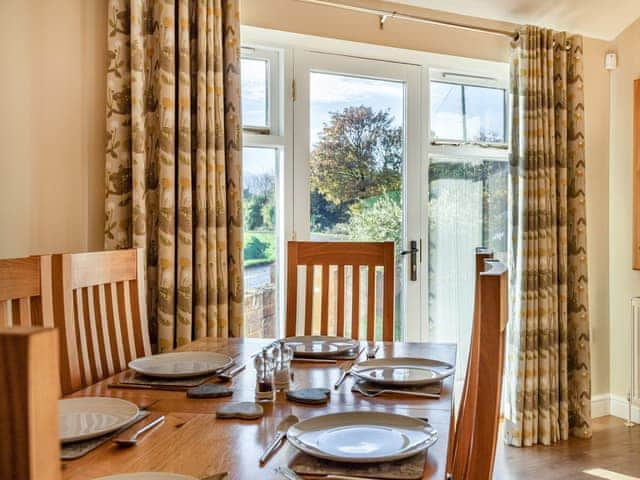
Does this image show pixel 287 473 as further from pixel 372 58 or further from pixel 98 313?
pixel 372 58

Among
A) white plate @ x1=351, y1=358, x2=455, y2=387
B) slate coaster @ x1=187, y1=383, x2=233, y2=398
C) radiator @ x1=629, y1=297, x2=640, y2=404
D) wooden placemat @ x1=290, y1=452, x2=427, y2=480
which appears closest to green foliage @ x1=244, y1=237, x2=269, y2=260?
white plate @ x1=351, y1=358, x2=455, y2=387

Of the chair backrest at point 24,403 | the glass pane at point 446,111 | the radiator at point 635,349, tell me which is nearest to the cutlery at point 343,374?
the chair backrest at point 24,403

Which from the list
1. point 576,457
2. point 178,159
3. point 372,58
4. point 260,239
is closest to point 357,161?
point 372,58

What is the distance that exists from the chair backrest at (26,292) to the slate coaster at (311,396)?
2.09 feet

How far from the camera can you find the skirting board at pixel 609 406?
3475mm

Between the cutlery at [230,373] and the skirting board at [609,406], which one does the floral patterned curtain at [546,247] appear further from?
the cutlery at [230,373]

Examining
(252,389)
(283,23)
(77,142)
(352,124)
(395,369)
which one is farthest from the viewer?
(352,124)

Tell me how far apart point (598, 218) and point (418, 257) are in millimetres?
1276

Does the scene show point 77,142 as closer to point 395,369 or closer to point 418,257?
point 395,369

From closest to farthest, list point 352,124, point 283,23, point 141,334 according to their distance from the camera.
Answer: point 141,334
point 283,23
point 352,124

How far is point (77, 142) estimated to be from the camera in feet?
7.51

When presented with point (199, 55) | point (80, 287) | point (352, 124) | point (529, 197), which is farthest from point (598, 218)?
point (80, 287)

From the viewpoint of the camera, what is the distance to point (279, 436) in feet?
3.07

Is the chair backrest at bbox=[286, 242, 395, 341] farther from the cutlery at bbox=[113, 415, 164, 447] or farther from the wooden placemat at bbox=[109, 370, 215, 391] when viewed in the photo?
the cutlery at bbox=[113, 415, 164, 447]
